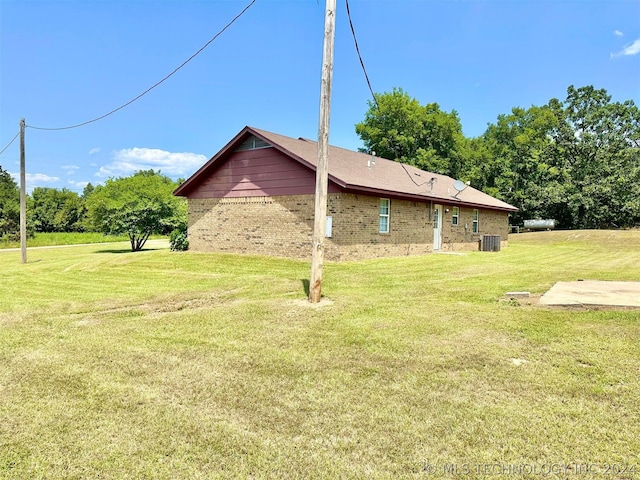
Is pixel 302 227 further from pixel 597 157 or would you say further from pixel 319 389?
pixel 597 157

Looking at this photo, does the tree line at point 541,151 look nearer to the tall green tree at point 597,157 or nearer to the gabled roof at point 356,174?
the tall green tree at point 597,157

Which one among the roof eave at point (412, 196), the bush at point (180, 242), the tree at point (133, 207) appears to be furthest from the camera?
the tree at point (133, 207)

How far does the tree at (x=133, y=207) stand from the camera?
86.9 feet

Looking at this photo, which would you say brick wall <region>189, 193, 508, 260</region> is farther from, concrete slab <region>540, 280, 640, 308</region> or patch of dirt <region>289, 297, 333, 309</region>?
concrete slab <region>540, 280, 640, 308</region>

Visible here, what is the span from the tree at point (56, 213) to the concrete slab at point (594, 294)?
206ft

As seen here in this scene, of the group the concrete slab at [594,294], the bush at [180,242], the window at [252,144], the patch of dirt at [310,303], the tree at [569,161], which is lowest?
the patch of dirt at [310,303]

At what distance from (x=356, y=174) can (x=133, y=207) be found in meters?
17.2

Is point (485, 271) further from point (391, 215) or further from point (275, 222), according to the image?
point (275, 222)

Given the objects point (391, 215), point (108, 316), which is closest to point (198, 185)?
point (391, 215)

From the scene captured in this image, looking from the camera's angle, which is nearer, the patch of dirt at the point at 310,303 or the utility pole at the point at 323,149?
the patch of dirt at the point at 310,303

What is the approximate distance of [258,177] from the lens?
16.5 m

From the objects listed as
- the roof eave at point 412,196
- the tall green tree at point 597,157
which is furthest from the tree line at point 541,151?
the roof eave at point 412,196

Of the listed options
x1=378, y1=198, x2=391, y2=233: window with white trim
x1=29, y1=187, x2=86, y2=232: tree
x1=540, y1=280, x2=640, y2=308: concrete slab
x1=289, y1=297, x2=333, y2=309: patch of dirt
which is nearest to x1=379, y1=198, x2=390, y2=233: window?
x1=378, y1=198, x2=391, y2=233: window with white trim

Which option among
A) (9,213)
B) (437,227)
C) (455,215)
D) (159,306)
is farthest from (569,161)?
(9,213)
